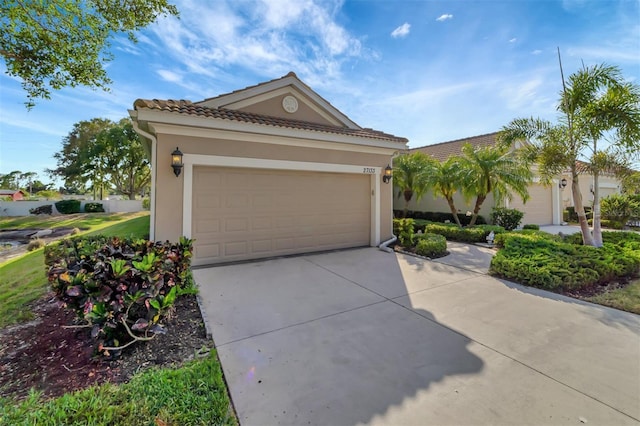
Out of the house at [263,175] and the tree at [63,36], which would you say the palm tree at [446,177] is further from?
the tree at [63,36]

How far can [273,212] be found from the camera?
779 cm

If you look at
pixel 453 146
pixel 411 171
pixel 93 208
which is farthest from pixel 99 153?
pixel 453 146

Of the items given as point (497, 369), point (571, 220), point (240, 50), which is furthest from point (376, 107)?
point (571, 220)

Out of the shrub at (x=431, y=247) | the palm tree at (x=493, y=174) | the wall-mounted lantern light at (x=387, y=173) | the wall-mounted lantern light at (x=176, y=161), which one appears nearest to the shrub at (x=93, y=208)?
the wall-mounted lantern light at (x=176, y=161)

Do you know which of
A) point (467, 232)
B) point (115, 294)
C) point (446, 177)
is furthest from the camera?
point (446, 177)

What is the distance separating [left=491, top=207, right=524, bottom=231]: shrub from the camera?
12688 mm

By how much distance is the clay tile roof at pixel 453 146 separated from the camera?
1639 cm

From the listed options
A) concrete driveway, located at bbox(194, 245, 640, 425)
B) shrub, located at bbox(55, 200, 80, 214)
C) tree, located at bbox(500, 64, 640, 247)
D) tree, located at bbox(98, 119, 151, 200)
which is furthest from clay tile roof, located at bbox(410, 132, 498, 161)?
shrub, located at bbox(55, 200, 80, 214)

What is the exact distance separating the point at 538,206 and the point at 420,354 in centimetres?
1733

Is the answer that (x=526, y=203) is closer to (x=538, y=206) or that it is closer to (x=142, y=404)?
(x=538, y=206)

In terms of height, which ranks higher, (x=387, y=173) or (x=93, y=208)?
(x=387, y=173)

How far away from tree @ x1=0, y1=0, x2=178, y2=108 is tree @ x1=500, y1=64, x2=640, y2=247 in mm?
11368

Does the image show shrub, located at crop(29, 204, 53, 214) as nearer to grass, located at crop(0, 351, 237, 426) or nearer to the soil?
the soil

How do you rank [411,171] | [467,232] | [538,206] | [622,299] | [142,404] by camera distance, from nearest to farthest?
[142,404] → [622,299] → [467,232] → [411,171] → [538,206]
